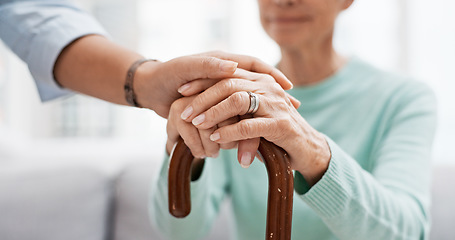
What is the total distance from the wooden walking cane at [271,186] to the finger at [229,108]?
46mm

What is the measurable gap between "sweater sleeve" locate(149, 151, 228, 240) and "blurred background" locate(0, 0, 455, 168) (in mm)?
1566

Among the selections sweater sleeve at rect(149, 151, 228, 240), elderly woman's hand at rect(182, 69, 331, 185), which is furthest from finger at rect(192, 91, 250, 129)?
sweater sleeve at rect(149, 151, 228, 240)

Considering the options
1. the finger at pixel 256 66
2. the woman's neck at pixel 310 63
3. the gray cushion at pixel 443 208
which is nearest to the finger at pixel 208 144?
the finger at pixel 256 66

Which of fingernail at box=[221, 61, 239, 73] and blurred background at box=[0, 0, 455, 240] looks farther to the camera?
blurred background at box=[0, 0, 455, 240]

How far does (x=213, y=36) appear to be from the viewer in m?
3.33

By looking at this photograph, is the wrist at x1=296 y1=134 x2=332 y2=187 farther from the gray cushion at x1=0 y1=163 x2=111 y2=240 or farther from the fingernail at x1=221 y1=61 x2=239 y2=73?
the gray cushion at x1=0 y1=163 x2=111 y2=240

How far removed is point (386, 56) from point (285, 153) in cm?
266

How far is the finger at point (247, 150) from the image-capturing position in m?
0.50

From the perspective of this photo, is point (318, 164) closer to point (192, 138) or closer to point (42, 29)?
point (192, 138)

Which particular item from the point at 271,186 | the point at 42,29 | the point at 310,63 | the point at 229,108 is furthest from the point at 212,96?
the point at 310,63

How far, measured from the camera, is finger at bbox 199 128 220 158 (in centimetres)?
53

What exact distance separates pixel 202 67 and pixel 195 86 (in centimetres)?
3

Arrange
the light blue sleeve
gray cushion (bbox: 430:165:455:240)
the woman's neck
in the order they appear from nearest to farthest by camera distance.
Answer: the light blue sleeve
the woman's neck
gray cushion (bbox: 430:165:455:240)

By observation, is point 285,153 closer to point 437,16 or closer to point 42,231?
point 42,231
